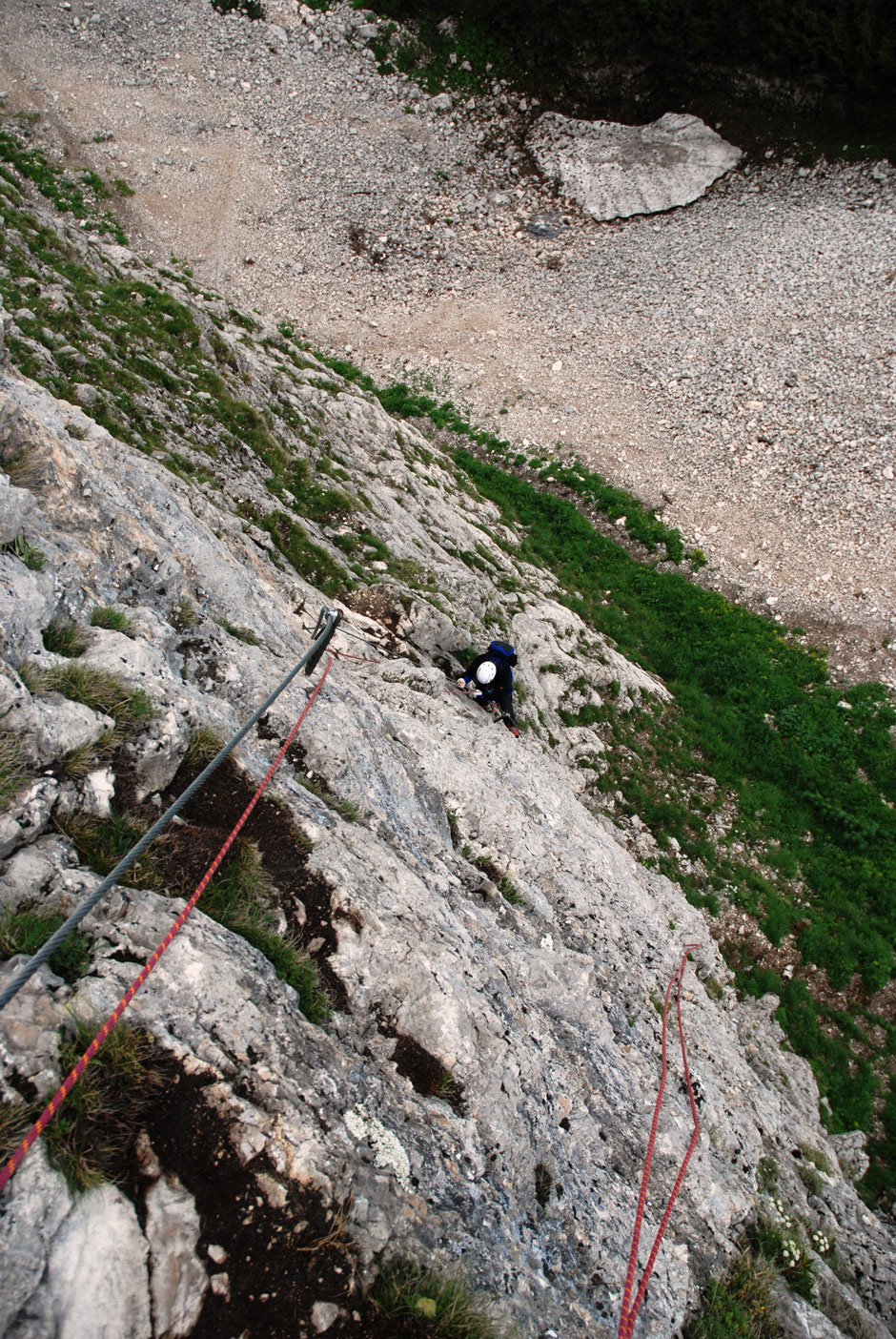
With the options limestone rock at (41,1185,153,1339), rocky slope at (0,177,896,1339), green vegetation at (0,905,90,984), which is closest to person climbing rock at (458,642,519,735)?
rocky slope at (0,177,896,1339)

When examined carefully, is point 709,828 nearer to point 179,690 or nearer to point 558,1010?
point 558,1010

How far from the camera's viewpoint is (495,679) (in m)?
12.0

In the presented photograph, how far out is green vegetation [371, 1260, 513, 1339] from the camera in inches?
147

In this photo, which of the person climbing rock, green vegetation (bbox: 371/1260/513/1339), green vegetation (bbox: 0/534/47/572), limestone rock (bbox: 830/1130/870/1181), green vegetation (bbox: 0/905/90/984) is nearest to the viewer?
green vegetation (bbox: 371/1260/513/1339)

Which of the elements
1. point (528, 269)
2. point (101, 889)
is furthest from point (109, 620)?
point (528, 269)

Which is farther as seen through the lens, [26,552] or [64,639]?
[26,552]

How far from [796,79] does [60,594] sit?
3869 cm

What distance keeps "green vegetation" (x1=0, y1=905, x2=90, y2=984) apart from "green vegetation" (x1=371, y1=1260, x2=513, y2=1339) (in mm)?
2582

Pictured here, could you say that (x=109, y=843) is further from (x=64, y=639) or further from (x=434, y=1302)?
(x=434, y=1302)

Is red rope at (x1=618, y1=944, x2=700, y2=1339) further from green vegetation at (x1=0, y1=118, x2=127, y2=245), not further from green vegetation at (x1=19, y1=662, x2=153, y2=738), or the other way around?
green vegetation at (x1=0, y1=118, x2=127, y2=245)

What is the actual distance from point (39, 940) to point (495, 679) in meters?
8.77

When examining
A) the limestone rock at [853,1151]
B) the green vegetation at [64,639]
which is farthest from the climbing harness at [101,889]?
the limestone rock at [853,1151]

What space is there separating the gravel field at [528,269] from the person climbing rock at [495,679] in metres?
11.9

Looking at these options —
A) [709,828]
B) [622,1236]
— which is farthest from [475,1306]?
[709,828]
